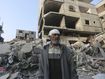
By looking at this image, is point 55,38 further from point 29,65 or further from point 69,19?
point 69,19

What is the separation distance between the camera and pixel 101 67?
11797 mm

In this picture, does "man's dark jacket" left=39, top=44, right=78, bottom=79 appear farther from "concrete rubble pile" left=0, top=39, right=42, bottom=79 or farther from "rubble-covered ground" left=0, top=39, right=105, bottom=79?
"rubble-covered ground" left=0, top=39, right=105, bottom=79

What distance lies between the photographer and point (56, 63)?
303cm

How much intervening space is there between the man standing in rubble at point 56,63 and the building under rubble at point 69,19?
18311mm

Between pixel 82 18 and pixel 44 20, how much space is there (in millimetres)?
5875

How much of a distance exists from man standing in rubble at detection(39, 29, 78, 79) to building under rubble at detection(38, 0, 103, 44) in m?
18.3

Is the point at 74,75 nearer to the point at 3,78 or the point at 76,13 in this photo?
the point at 3,78

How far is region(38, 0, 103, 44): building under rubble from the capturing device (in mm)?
22769

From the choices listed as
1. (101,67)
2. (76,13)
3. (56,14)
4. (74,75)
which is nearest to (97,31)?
(76,13)

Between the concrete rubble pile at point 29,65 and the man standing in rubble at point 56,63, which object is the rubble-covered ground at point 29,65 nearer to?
the concrete rubble pile at point 29,65

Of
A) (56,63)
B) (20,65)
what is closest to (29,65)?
(20,65)

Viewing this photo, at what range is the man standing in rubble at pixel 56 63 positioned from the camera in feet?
9.70

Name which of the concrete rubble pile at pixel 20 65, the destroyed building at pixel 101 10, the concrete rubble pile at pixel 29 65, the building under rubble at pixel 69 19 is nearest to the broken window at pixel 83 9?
the building under rubble at pixel 69 19

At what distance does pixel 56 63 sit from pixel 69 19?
22060 mm
